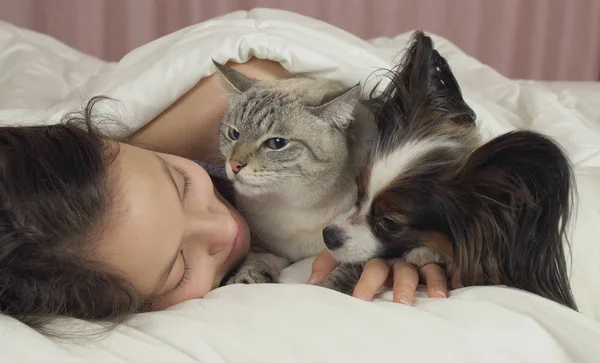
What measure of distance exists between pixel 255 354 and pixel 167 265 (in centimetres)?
34

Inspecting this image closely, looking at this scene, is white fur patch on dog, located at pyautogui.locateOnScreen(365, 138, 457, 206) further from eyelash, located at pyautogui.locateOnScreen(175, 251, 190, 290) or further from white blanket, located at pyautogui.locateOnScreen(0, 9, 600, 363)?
eyelash, located at pyautogui.locateOnScreen(175, 251, 190, 290)

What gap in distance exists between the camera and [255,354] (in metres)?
0.96

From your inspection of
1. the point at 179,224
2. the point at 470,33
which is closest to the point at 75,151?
the point at 179,224

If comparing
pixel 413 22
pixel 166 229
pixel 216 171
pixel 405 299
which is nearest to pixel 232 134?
pixel 216 171

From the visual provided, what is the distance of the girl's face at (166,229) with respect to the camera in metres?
1.18

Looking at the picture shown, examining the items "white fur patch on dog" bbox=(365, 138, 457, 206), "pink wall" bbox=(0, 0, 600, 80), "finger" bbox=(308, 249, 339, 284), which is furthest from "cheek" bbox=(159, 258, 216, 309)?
"pink wall" bbox=(0, 0, 600, 80)

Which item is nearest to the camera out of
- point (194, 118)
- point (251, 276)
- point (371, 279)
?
point (371, 279)

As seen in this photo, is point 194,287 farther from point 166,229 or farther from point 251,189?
point 251,189

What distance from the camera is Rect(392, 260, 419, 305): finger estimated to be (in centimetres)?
115

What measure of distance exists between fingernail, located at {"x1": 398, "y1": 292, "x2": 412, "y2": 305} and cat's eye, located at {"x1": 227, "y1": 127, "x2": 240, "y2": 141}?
2.28 feet

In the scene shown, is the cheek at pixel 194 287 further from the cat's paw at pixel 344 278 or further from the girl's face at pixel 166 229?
the cat's paw at pixel 344 278

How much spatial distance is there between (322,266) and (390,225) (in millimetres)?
221

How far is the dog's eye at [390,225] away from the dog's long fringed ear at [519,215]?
0.43 ft

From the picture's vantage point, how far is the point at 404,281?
123 centimetres
